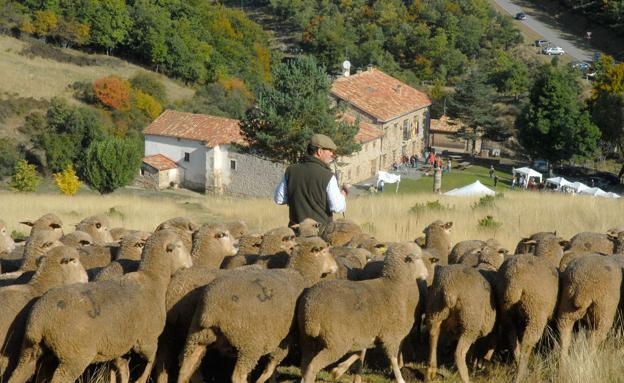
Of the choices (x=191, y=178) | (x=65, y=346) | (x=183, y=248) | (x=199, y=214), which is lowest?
(x=191, y=178)

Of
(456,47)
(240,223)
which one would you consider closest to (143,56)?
(456,47)

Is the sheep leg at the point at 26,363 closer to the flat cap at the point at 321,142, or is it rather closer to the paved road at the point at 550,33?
the flat cap at the point at 321,142

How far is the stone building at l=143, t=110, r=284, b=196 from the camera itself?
59344 millimetres

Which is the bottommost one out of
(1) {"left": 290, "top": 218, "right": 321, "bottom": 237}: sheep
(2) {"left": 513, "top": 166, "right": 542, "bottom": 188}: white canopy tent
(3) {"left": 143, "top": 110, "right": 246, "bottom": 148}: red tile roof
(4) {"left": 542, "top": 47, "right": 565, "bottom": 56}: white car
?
(2) {"left": 513, "top": 166, "right": 542, "bottom": 188}: white canopy tent

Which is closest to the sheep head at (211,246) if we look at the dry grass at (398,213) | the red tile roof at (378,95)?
the dry grass at (398,213)

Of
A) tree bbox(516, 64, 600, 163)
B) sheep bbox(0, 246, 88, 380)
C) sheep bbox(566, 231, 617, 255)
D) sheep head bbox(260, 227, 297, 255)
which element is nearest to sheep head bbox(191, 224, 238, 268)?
sheep head bbox(260, 227, 297, 255)

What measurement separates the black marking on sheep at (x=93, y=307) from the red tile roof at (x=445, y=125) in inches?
2864

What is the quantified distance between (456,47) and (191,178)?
174ft

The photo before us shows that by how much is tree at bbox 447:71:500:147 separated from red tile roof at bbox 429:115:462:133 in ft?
4.67

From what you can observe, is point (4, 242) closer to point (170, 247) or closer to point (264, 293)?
point (170, 247)

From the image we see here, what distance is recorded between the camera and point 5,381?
7.33 meters

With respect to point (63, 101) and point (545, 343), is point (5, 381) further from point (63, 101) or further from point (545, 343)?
point (63, 101)

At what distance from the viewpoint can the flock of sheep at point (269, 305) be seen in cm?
722

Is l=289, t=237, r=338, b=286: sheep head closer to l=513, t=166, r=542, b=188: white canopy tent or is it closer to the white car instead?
l=513, t=166, r=542, b=188: white canopy tent
